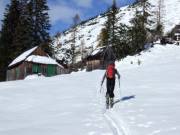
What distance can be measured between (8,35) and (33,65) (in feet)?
47.2

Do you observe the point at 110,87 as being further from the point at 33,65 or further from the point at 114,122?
the point at 33,65

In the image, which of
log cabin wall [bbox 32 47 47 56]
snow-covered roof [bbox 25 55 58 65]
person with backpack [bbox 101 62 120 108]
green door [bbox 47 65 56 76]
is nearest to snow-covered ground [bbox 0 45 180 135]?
person with backpack [bbox 101 62 120 108]

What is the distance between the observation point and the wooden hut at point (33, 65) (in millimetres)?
64625

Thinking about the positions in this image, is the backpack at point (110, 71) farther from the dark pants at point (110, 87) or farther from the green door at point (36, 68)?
the green door at point (36, 68)

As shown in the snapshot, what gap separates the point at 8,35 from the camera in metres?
77.8

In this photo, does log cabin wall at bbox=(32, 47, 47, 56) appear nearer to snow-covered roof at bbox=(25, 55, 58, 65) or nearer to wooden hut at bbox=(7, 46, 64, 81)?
wooden hut at bbox=(7, 46, 64, 81)

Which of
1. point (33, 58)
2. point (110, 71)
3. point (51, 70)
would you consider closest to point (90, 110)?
point (110, 71)

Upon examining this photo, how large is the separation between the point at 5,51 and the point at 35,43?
16.1 ft

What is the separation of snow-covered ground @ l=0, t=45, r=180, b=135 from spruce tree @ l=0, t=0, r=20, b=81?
47616mm

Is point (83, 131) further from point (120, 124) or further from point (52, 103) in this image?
point (52, 103)

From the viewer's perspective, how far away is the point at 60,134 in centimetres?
1317

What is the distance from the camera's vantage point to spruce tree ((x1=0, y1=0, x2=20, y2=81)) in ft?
245

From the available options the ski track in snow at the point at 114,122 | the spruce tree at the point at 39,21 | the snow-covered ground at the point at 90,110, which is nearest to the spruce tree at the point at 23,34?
the spruce tree at the point at 39,21

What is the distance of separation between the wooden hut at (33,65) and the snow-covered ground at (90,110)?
121ft
